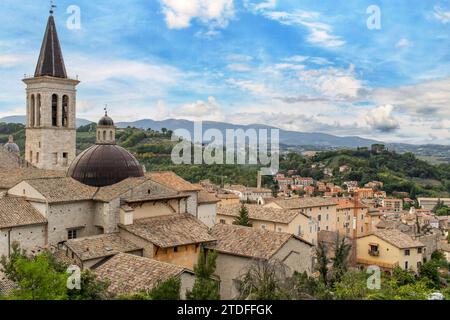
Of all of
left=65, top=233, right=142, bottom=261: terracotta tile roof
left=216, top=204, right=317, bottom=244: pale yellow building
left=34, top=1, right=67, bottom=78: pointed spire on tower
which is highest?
left=34, top=1, right=67, bottom=78: pointed spire on tower

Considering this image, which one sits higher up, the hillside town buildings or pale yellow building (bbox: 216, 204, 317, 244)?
the hillside town buildings

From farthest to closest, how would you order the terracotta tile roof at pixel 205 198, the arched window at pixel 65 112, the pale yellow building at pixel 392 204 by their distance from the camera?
1. the pale yellow building at pixel 392 204
2. the arched window at pixel 65 112
3. the terracotta tile roof at pixel 205 198

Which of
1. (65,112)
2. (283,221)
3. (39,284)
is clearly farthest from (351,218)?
(39,284)

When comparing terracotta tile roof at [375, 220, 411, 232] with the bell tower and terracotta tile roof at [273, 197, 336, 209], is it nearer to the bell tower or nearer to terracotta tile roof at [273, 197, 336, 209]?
terracotta tile roof at [273, 197, 336, 209]

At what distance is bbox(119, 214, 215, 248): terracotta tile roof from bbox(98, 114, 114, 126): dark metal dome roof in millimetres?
7871

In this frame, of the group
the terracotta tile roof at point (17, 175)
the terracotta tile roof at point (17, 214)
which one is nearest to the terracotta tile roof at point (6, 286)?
the terracotta tile roof at point (17, 214)

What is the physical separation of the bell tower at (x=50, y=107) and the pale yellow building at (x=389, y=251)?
1176 inches

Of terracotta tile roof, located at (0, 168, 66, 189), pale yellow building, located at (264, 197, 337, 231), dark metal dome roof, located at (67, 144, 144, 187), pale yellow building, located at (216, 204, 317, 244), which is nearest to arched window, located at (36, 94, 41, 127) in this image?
terracotta tile roof, located at (0, 168, 66, 189)

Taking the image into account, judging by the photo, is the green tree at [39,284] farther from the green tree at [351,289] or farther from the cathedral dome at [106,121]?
the cathedral dome at [106,121]

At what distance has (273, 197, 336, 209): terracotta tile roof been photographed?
174 feet

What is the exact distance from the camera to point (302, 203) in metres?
54.6

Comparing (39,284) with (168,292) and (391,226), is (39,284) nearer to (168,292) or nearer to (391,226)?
(168,292)

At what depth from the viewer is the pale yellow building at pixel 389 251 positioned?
137ft

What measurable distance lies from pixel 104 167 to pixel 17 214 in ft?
18.5
